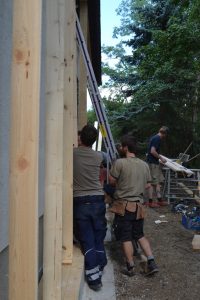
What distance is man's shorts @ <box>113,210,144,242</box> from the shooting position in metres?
5.62

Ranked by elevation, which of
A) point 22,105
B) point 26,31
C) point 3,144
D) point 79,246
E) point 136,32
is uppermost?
point 136,32

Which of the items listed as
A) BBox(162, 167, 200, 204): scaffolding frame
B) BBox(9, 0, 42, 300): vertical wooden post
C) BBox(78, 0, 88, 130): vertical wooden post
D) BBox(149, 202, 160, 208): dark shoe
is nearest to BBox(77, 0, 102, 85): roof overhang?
BBox(78, 0, 88, 130): vertical wooden post

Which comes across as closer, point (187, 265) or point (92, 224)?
point (92, 224)

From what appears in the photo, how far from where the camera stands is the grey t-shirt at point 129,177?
18.4 feet

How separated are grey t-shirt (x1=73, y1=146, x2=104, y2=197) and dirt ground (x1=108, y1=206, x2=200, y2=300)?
4.07 ft

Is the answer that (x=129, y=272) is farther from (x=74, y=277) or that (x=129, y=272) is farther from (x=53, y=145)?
(x=53, y=145)

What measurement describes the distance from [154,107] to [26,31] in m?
20.0

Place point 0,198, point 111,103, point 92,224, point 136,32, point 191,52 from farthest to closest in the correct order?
point 111,103 → point 136,32 → point 191,52 → point 92,224 → point 0,198

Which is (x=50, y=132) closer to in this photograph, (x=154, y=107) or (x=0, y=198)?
(x=0, y=198)

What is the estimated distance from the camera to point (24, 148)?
2.29 m

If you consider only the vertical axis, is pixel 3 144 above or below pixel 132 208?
above

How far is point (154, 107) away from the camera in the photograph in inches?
866

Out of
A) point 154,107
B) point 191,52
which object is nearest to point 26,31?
point 191,52

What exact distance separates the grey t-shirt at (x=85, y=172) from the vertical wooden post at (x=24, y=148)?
8.34 feet
